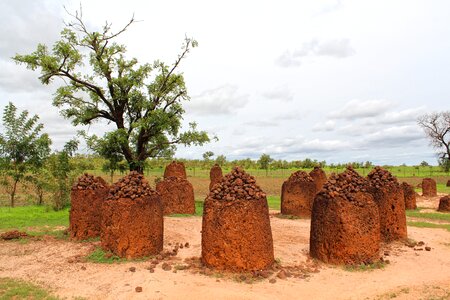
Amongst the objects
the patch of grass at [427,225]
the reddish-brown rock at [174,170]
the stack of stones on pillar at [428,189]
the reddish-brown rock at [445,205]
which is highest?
the reddish-brown rock at [174,170]

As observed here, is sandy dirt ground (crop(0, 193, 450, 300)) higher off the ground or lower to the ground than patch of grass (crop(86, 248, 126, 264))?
lower

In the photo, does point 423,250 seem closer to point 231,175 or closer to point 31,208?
point 231,175

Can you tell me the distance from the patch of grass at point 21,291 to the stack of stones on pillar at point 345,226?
20.2ft

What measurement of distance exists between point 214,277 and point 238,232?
1.07 m

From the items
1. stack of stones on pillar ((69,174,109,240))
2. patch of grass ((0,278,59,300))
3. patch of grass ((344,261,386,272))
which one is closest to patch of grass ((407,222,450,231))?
Answer: patch of grass ((344,261,386,272))

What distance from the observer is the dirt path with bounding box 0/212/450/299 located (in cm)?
748

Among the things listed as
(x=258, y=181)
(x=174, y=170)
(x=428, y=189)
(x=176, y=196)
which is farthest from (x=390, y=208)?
(x=258, y=181)

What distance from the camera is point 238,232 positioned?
852cm

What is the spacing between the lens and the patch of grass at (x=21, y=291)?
24.1ft

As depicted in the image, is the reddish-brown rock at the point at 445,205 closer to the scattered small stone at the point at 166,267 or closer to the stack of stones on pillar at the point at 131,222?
the stack of stones on pillar at the point at 131,222

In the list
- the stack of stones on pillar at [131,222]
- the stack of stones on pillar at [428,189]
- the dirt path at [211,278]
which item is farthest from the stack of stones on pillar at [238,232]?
the stack of stones on pillar at [428,189]

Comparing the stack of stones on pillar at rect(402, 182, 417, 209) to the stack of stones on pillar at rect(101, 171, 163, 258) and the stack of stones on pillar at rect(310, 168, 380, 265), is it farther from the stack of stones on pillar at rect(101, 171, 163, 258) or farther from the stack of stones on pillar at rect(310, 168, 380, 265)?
the stack of stones on pillar at rect(101, 171, 163, 258)

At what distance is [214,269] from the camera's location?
8672mm

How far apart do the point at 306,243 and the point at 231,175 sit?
13.2 ft
